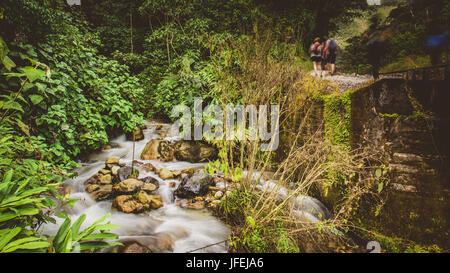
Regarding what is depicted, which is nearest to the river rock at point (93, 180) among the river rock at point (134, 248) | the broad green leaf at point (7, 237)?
the river rock at point (134, 248)

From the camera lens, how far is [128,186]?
4098 millimetres

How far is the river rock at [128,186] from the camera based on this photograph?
4094 mm

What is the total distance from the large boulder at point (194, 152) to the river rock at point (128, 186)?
2.06 metres

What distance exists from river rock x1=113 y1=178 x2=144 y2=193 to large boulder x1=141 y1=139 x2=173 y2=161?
1.94m

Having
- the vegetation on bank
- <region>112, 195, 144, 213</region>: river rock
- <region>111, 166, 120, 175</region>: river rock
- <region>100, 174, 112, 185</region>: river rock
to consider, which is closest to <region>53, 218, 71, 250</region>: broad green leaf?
the vegetation on bank

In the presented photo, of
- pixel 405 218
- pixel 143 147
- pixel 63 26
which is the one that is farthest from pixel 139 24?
pixel 405 218

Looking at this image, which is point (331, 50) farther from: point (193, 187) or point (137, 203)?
point (137, 203)

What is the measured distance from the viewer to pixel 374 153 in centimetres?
282

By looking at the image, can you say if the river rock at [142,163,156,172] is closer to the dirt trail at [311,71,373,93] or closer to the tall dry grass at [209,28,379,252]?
the tall dry grass at [209,28,379,252]

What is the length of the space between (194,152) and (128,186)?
7.98 ft

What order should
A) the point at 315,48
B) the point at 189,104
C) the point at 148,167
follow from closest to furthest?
1. the point at 148,167
2. the point at 189,104
3. the point at 315,48

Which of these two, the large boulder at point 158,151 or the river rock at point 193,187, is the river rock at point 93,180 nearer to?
the large boulder at point 158,151

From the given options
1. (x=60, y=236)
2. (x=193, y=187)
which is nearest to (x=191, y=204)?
(x=193, y=187)
